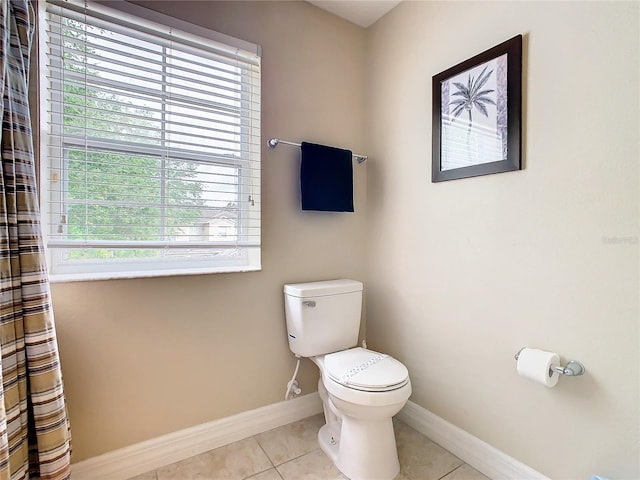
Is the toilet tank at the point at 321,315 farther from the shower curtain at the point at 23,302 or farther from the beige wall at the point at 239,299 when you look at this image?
the shower curtain at the point at 23,302

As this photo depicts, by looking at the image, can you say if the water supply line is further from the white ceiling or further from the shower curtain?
the white ceiling

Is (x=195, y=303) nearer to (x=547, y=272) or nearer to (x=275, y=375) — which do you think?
(x=275, y=375)

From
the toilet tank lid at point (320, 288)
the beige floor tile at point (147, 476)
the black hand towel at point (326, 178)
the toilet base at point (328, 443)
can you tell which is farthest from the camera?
the black hand towel at point (326, 178)

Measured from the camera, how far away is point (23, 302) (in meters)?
1.07

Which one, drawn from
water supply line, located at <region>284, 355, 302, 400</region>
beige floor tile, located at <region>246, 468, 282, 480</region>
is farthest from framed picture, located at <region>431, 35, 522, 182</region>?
beige floor tile, located at <region>246, 468, 282, 480</region>

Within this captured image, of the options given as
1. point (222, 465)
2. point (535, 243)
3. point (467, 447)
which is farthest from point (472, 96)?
point (222, 465)

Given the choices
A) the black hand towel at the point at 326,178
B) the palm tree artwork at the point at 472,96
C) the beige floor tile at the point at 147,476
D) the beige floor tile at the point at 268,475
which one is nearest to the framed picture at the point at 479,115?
the palm tree artwork at the point at 472,96

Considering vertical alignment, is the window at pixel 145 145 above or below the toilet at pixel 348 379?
above

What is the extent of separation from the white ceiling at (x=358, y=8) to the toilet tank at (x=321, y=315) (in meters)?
1.63

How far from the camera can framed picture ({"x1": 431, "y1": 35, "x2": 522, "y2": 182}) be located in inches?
53.8

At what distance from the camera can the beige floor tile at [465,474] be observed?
1.45m

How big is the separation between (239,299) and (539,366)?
1.35m

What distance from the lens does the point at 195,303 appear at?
159 cm

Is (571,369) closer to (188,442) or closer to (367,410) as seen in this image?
(367,410)
